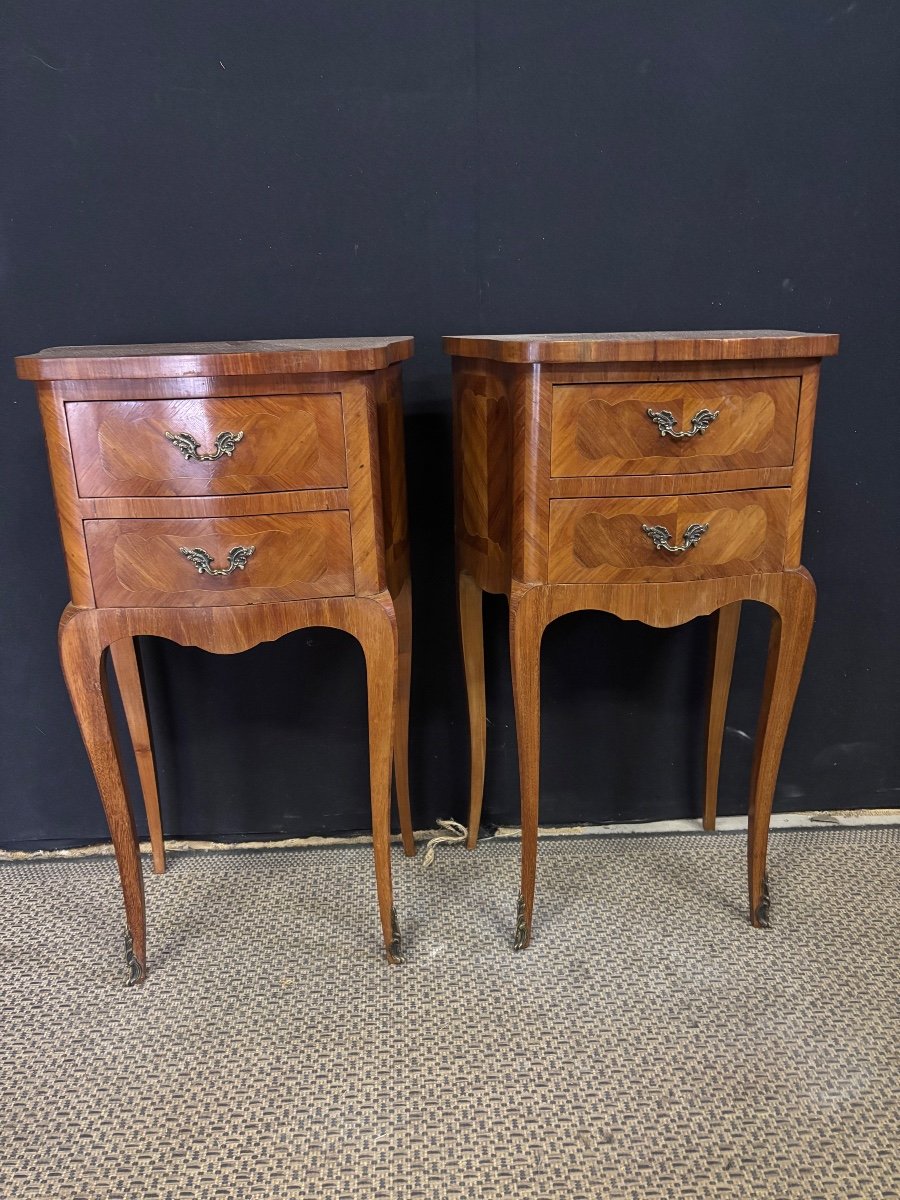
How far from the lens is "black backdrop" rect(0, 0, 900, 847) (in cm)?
150

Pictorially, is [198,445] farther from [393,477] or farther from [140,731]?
[140,731]

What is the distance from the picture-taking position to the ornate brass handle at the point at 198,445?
1.20 m

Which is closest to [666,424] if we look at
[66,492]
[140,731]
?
[66,492]

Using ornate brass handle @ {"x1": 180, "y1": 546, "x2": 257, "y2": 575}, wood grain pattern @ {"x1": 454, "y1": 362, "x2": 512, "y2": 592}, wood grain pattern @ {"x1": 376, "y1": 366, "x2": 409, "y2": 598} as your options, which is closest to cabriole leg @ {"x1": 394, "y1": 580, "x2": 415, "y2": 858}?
wood grain pattern @ {"x1": 376, "y1": 366, "x2": 409, "y2": 598}

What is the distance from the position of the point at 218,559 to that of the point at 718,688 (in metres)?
1.07

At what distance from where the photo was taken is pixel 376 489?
1267mm

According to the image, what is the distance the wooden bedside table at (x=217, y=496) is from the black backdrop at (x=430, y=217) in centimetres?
35

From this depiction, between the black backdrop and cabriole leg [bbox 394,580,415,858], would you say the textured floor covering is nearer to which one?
cabriole leg [bbox 394,580,415,858]

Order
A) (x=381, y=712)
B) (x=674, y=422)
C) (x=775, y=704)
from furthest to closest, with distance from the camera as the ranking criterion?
(x=775, y=704)
(x=381, y=712)
(x=674, y=422)

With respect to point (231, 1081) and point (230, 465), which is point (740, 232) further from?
point (231, 1081)

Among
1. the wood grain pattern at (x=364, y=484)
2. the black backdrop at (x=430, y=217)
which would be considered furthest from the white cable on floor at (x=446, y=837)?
the wood grain pattern at (x=364, y=484)

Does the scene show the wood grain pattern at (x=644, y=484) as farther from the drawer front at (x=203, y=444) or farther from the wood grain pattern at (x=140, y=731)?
the wood grain pattern at (x=140, y=731)

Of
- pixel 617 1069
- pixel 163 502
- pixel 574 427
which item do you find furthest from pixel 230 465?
pixel 617 1069

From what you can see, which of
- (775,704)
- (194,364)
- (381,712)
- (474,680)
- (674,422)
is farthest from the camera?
(474,680)
